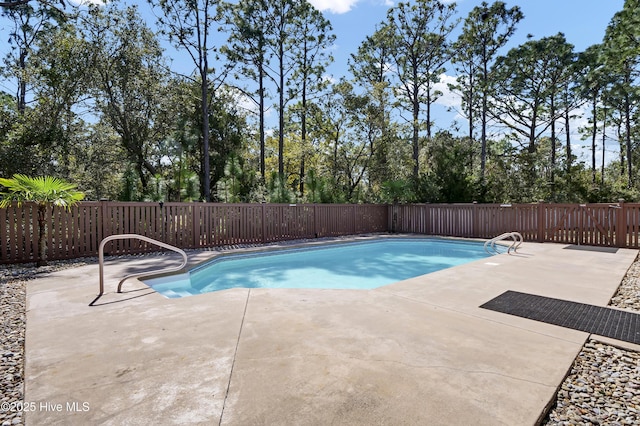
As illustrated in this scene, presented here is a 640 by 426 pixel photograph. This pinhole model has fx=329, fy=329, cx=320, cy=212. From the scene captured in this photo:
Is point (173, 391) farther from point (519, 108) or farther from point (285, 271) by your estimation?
point (519, 108)

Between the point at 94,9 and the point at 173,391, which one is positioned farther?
the point at 94,9

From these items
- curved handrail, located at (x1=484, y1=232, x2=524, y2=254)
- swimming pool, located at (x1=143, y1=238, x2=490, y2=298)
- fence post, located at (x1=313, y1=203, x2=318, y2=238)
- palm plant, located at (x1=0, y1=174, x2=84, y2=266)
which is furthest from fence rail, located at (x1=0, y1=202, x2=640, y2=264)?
curved handrail, located at (x1=484, y1=232, x2=524, y2=254)

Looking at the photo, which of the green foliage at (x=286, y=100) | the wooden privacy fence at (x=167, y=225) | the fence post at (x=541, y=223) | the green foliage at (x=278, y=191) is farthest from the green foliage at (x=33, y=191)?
the fence post at (x=541, y=223)

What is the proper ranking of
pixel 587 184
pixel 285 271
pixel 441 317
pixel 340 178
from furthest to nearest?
pixel 340 178
pixel 587 184
pixel 285 271
pixel 441 317

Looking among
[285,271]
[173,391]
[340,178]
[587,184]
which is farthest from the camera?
[340,178]

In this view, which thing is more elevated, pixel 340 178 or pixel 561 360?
pixel 340 178

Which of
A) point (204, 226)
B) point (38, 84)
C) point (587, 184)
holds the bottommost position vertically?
point (204, 226)

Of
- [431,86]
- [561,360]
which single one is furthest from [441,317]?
[431,86]

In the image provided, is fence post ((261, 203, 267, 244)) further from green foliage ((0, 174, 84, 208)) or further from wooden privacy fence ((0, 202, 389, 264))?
green foliage ((0, 174, 84, 208))

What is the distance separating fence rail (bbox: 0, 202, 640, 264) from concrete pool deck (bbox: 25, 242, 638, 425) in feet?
10.2

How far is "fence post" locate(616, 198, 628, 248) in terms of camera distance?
7.58m

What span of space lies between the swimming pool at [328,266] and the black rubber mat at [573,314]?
2.74 m

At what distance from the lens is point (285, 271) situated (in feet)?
22.4

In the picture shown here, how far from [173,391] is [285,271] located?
5.10m
